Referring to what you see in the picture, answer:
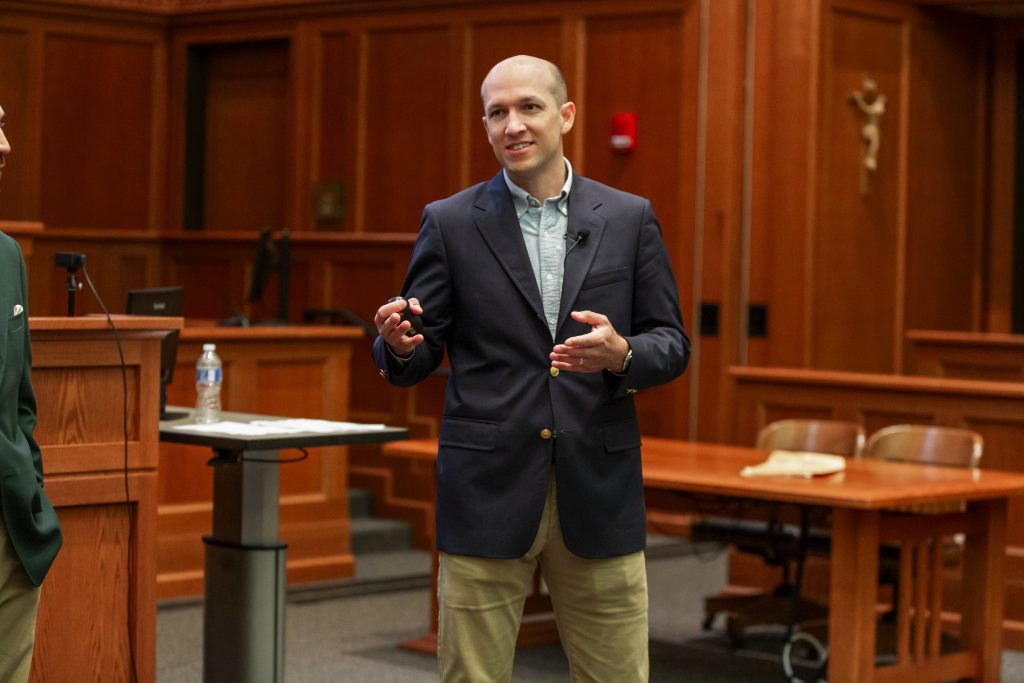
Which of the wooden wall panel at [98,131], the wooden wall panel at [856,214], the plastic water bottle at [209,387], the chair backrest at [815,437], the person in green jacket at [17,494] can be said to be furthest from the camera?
the wooden wall panel at [98,131]

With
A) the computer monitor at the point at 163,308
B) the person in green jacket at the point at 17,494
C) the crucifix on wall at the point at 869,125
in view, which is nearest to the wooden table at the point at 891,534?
the computer monitor at the point at 163,308

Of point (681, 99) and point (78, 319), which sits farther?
point (681, 99)

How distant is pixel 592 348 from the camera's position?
2.56 metres

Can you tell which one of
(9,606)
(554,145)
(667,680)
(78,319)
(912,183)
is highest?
(912,183)

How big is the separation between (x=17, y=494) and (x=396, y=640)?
3180 mm

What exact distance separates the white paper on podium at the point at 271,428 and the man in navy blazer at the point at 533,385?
4.39 ft

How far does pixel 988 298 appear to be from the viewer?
969 centimetres

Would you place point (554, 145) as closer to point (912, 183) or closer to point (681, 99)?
point (681, 99)

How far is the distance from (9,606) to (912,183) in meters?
6.88

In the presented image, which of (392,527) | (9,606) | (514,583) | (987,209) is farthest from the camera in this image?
(987,209)

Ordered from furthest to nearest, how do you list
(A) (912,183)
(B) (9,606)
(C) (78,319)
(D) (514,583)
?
(A) (912,183), (C) (78,319), (B) (9,606), (D) (514,583)

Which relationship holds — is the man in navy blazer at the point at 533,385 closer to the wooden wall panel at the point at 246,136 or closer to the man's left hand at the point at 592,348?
the man's left hand at the point at 592,348

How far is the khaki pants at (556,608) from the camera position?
2.73 metres

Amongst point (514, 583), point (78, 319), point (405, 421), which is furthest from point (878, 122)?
point (514, 583)
